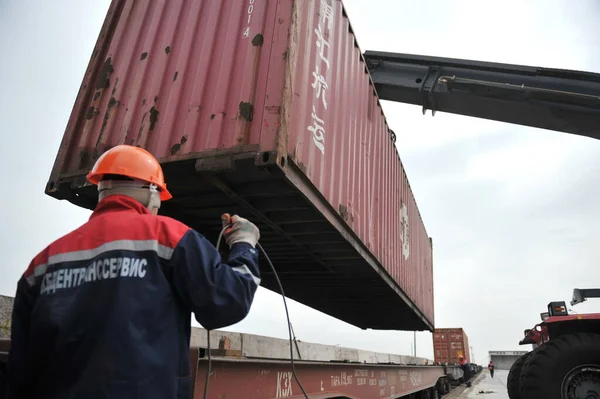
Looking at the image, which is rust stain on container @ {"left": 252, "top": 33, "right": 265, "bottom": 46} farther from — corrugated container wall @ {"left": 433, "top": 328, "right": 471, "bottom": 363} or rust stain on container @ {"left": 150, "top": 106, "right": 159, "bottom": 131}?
corrugated container wall @ {"left": 433, "top": 328, "right": 471, "bottom": 363}

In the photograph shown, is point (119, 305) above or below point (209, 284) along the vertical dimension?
below

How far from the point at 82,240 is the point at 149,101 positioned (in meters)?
2.44

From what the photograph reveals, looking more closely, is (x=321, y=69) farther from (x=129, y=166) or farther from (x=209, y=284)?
(x=209, y=284)

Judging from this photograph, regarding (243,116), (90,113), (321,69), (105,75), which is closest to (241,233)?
(243,116)

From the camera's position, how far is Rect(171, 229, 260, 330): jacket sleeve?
1.46 metres

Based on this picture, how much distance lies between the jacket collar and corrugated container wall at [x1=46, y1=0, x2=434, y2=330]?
1.33 metres

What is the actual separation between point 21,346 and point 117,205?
0.62 metres

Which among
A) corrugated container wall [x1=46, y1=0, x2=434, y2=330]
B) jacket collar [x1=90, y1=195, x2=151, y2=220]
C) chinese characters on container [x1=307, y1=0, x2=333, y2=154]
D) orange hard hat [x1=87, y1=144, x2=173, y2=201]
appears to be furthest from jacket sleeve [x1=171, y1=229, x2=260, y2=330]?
chinese characters on container [x1=307, y1=0, x2=333, y2=154]

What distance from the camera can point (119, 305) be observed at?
1332 millimetres

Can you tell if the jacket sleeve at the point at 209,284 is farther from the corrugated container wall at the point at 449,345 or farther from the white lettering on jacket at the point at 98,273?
the corrugated container wall at the point at 449,345

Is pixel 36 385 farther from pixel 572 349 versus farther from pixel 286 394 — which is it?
pixel 572 349

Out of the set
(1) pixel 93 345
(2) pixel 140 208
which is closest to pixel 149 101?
(2) pixel 140 208

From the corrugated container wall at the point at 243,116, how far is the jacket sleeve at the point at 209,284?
4.72 ft

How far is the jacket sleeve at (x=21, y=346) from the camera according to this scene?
1.47m
